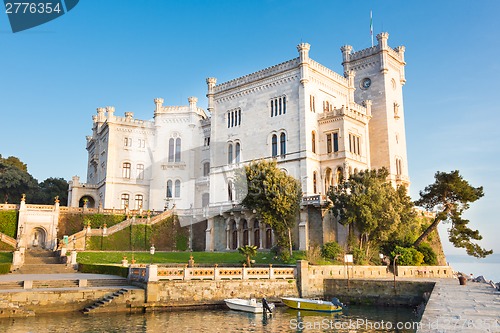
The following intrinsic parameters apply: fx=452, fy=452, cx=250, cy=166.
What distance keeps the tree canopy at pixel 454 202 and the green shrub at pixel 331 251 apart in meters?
8.30

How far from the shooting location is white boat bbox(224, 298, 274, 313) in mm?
24406

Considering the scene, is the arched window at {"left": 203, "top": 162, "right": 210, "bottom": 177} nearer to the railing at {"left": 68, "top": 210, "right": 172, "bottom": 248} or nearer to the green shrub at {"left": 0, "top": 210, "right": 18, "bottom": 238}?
the railing at {"left": 68, "top": 210, "right": 172, "bottom": 248}

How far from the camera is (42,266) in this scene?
3325 centimetres

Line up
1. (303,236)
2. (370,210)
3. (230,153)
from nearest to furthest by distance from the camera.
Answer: (370,210) → (303,236) → (230,153)

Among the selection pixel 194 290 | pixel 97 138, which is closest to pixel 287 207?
pixel 194 290

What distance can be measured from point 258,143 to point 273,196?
12062 mm

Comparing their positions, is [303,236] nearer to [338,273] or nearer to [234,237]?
[338,273]

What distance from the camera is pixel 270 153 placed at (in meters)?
45.7

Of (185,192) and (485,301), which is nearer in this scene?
(485,301)

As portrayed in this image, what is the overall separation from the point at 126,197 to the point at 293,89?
1059 inches

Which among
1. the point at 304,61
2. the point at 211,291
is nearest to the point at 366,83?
the point at 304,61

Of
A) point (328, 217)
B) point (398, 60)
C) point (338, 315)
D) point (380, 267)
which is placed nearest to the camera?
point (338, 315)

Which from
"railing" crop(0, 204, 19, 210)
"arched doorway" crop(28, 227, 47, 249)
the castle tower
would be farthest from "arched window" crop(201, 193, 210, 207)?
"railing" crop(0, 204, 19, 210)

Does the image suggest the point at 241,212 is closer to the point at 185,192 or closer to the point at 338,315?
the point at 185,192
